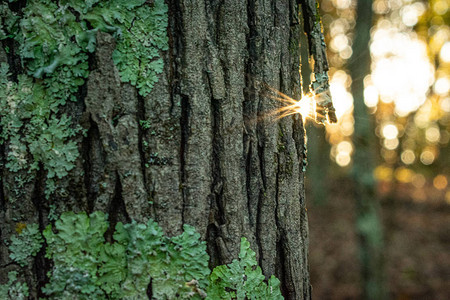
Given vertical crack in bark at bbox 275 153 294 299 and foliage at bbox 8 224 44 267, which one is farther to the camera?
vertical crack in bark at bbox 275 153 294 299

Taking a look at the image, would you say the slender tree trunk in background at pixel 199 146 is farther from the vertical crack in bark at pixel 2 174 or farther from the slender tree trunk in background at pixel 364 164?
the slender tree trunk in background at pixel 364 164

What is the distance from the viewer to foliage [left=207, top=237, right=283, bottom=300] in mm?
974

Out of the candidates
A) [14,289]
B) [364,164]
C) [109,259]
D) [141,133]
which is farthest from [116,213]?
[364,164]

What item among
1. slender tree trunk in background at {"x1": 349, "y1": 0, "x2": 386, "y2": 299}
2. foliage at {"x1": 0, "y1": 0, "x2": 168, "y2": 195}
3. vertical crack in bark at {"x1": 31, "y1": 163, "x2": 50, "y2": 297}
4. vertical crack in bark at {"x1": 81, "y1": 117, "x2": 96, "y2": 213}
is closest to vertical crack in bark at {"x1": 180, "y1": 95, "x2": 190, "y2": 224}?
foliage at {"x1": 0, "y1": 0, "x2": 168, "y2": 195}

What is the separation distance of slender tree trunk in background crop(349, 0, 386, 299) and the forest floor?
157cm

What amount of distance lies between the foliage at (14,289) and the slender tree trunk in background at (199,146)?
22 millimetres

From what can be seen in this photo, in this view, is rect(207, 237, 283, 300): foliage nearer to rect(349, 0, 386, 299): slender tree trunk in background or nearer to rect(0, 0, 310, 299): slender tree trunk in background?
rect(0, 0, 310, 299): slender tree trunk in background

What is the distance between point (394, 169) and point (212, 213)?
18.5m

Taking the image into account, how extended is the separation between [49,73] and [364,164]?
4130 mm

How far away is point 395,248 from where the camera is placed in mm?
8773

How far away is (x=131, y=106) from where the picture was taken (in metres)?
0.91

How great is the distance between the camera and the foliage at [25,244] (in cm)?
90

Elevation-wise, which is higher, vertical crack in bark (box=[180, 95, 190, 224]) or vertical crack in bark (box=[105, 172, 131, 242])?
vertical crack in bark (box=[180, 95, 190, 224])

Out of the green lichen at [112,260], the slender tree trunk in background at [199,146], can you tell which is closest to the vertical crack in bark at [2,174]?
the slender tree trunk in background at [199,146]
